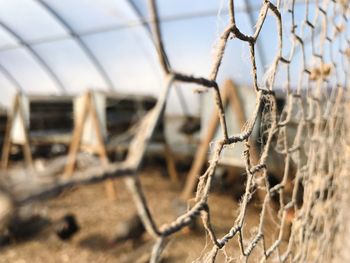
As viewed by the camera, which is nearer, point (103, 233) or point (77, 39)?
point (103, 233)

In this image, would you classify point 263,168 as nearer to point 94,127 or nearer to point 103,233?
point 103,233

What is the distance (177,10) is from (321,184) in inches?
137

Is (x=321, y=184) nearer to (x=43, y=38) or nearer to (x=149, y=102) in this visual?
(x=149, y=102)

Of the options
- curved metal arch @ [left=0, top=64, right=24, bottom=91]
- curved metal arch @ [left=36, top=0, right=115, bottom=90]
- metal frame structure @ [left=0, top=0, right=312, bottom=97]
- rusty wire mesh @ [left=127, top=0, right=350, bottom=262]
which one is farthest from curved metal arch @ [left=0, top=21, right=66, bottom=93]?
rusty wire mesh @ [left=127, top=0, right=350, bottom=262]

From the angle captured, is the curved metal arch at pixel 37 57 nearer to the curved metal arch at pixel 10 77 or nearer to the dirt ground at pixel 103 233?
the curved metal arch at pixel 10 77

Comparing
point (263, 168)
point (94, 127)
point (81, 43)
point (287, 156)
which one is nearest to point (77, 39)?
point (81, 43)

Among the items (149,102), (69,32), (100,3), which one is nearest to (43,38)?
(69,32)

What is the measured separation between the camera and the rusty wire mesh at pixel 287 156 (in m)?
0.48

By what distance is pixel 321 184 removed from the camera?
1.25 m

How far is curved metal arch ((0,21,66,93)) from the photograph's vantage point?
5446 mm

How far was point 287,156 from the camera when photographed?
3.02ft

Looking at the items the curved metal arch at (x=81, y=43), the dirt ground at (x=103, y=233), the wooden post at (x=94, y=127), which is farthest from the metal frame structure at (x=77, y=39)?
the dirt ground at (x=103, y=233)

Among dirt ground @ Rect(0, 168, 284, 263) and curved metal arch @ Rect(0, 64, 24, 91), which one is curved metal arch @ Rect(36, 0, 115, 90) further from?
dirt ground @ Rect(0, 168, 284, 263)

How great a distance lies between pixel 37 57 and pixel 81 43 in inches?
41.7
